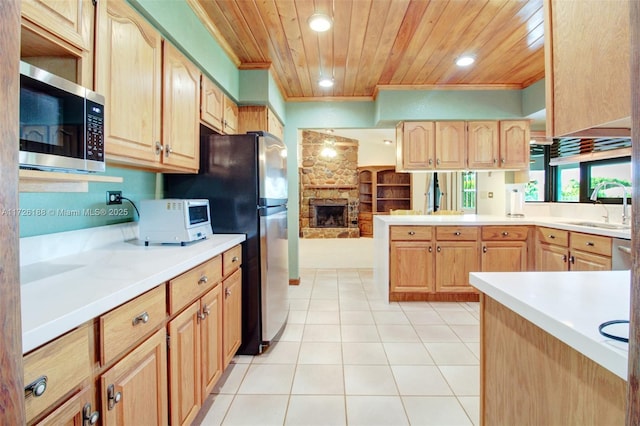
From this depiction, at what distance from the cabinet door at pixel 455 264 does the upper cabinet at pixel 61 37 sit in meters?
Result: 3.09

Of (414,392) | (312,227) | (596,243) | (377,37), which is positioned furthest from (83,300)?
(312,227)

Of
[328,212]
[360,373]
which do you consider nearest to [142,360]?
[360,373]

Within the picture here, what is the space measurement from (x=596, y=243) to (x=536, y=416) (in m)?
2.22

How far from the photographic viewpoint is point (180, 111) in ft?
6.14

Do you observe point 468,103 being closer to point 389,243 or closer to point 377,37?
point 377,37

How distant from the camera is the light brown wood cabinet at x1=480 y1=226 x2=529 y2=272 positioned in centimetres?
314

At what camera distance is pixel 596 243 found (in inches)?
92.2

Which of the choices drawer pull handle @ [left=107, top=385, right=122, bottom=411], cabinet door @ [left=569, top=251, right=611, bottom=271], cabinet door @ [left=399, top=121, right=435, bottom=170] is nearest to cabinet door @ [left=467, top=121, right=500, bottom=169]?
cabinet door @ [left=399, top=121, right=435, bottom=170]

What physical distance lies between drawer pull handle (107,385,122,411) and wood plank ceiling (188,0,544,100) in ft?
7.14

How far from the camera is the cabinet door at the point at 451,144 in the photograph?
3566mm

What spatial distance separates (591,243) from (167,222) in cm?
306

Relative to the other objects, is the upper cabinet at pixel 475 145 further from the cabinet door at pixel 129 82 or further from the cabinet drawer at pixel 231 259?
the cabinet door at pixel 129 82

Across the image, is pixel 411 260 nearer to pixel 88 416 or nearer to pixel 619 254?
pixel 619 254

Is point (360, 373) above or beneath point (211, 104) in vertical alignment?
beneath
